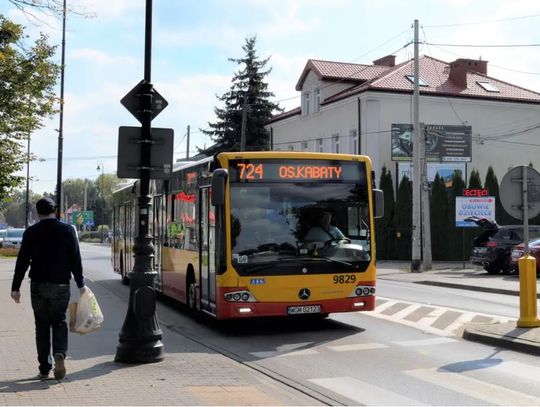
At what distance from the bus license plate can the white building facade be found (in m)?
29.2

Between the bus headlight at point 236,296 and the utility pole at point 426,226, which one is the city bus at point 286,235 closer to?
the bus headlight at point 236,296

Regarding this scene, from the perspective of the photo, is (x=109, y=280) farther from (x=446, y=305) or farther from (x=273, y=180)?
(x=273, y=180)

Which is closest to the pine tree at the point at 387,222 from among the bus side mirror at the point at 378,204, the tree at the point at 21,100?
the tree at the point at 21,100

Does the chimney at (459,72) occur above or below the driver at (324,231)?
above

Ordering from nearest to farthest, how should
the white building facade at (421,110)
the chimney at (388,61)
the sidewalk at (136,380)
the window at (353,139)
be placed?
the sidewalk at (136,380)
the white building facade at (421,110)
the window at (353,139)
the chimney at (388,61)

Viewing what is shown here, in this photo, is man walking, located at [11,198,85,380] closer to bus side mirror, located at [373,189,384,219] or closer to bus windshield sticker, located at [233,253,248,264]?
bus windshield sticker, located at [233,253,248,264]

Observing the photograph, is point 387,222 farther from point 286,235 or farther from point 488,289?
point 286,235

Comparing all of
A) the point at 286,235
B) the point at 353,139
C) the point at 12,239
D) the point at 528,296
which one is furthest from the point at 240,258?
the point at 12,239

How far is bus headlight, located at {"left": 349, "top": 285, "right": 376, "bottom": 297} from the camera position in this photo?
35.2ft

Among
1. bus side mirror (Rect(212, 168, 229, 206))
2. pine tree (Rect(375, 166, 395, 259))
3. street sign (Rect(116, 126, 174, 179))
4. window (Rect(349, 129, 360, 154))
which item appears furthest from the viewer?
window (Rect(349, 129, 360, 154))

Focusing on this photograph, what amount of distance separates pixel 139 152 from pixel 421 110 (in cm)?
3444

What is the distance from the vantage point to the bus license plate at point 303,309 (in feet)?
33.9

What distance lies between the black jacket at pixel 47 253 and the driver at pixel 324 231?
443cm

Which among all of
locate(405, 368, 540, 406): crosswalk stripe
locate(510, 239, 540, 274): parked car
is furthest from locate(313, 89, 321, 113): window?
locate(405, 368, 540, 406): crosswalk stripe
